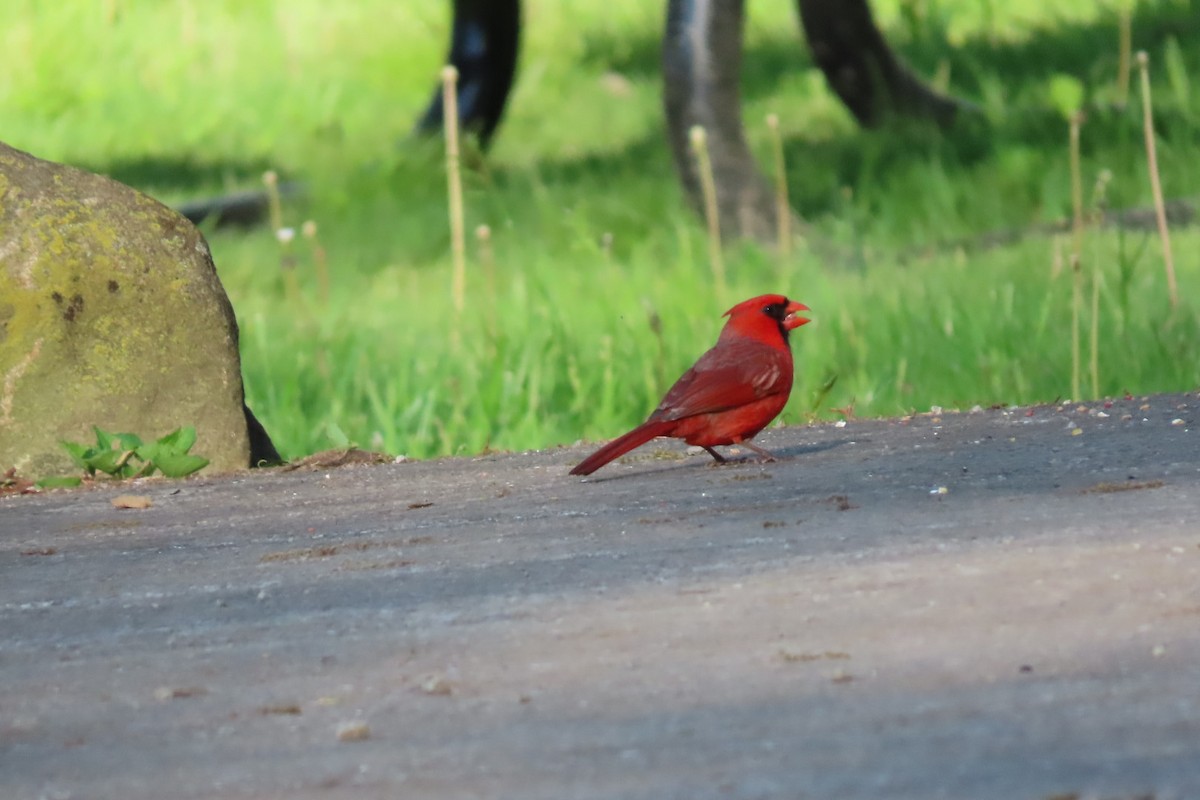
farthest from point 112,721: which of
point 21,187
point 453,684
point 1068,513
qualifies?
point 21,187

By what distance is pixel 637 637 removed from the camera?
2604 mm

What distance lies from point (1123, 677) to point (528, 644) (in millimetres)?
826

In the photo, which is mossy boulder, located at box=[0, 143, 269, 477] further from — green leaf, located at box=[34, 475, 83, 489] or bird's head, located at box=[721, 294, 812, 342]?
bird's head, located at box=[721, 294, 812, 342]

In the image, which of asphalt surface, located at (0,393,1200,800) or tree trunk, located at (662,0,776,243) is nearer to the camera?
asphalt surface, located at (0,393,1200,800)

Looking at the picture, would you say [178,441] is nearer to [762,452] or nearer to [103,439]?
[103,439]

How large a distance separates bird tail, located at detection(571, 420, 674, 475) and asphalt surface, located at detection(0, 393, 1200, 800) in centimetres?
9

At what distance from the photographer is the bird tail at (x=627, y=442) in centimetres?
402

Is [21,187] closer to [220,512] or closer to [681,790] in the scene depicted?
[220,512]

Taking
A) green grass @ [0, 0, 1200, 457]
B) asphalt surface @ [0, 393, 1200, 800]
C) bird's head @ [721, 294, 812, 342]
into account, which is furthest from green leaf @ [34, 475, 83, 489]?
bird's head @ [721, 294, 812, 342]

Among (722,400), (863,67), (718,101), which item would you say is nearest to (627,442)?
(722,400)

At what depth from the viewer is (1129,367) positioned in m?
5.77

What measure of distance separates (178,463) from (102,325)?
40 centimetres

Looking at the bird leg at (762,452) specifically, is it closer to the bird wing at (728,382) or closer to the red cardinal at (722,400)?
the red cardinal at (722,400)

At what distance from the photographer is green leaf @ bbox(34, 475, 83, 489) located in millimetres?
4594
